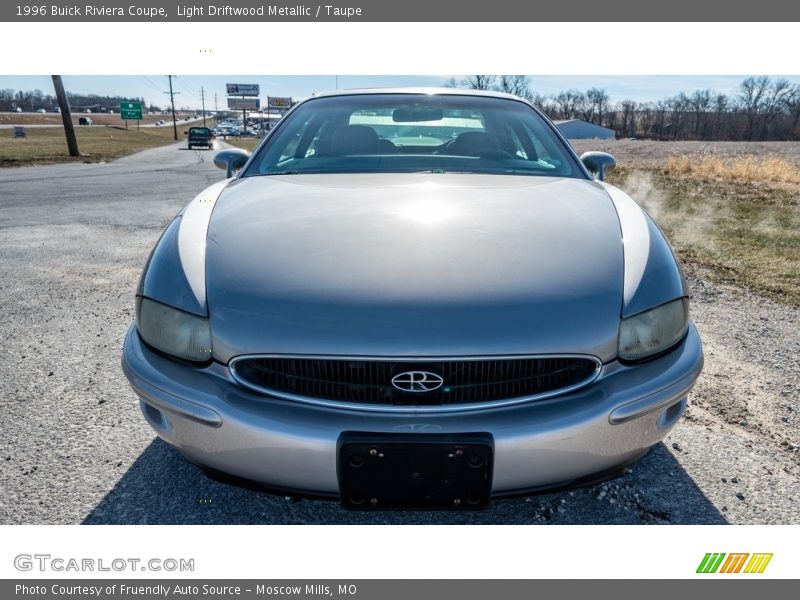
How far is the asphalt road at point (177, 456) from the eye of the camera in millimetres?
1938

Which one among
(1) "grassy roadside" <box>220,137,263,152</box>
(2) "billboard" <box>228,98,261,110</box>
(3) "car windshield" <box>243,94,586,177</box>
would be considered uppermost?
(2) "billboard" <box>228,98,261,110</box>

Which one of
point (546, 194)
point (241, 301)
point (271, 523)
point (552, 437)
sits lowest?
point (271, 523)

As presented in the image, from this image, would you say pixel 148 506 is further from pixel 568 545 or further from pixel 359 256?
pixel 568 545

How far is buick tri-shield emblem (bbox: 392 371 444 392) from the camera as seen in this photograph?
1.53 metres

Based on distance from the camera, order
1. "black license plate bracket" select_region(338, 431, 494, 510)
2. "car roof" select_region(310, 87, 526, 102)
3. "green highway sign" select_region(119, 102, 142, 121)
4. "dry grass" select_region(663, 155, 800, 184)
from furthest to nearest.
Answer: "green highway sign" select_region(119, 102, 142, 121) < "dry grass" select_region(663, 155, 800, 184) < "car roof" select_region(310, 87, 526, 102) < "black license plate bracket" select_region(338, 431, 494, 510)

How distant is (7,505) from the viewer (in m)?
1.96

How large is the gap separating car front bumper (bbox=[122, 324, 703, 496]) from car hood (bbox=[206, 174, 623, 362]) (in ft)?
0.42

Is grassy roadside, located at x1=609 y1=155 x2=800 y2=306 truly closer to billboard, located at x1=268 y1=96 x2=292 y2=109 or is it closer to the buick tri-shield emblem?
the buick tri-shield emblem

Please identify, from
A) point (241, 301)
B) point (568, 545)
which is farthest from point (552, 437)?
point (241, 301)

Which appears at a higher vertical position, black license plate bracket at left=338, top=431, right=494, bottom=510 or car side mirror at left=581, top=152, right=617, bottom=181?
car side mirror at left=581, top=152, right=617, bottom=181

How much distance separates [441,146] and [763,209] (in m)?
6.78

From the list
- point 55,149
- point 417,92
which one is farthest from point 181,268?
point 55,149

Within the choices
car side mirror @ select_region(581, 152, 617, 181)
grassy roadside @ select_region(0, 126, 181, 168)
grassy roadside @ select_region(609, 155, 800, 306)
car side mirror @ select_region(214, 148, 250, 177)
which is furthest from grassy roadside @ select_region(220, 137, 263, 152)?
car side mirror @ select_region(581, 152, 617, 181)

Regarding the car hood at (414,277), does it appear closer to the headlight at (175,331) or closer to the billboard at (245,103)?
the headlight at (175,331)
